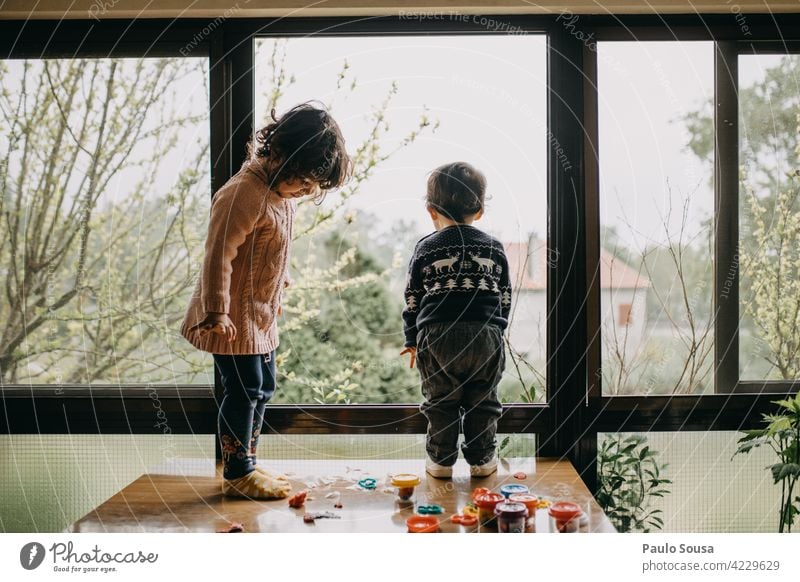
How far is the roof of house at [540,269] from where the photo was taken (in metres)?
2.18

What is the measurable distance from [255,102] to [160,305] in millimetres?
761

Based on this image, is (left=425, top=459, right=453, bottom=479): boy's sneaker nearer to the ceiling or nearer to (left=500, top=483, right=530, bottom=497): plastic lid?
(left=500, top=483, right=530, bottom=497): plastic lid

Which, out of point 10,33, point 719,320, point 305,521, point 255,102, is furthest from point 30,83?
point 719,320

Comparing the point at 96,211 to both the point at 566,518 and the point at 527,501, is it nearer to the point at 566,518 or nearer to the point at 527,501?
the point at 527,501

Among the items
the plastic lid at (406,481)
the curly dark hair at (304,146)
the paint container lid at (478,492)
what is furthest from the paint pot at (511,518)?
the curly dark hair at (304,146)

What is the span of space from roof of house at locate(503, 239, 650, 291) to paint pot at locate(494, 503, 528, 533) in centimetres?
77

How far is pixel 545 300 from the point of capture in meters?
2.20

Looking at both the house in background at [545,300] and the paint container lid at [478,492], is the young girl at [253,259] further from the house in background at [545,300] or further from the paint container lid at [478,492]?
the house in background at [545,300]

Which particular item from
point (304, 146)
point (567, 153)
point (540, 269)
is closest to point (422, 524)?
point (540, 269)

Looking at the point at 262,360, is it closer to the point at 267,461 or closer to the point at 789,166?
the point at 267,461

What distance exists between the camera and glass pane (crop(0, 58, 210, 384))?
222 cm

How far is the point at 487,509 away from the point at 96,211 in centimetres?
159

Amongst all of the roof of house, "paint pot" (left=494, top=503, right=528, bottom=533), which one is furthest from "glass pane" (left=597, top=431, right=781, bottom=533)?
"paint pot" (left=494, top=503, right=528, bottom=533)
